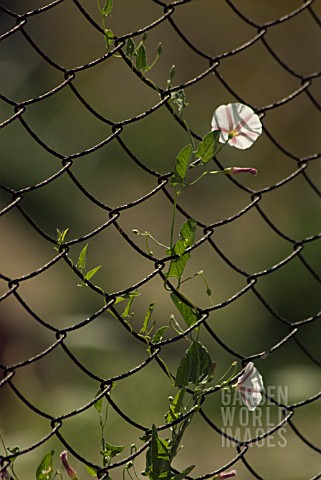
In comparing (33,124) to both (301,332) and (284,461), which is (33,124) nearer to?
(301,332)

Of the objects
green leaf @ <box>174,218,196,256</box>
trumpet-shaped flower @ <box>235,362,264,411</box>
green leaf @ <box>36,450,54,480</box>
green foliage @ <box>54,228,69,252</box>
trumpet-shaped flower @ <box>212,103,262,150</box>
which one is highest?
green foliage @ <box>54,228,69,252</box>

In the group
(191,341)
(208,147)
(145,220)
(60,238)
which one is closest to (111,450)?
(191,341)

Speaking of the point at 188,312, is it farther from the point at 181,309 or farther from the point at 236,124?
the point at 236,124

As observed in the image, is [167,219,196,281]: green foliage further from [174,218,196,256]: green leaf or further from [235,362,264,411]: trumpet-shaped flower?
[235,362,264,411]: trumpet-shaped flower

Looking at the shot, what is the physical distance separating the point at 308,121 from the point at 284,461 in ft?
6.77

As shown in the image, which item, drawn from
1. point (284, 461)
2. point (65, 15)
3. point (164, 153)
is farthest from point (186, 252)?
point (65, 15)

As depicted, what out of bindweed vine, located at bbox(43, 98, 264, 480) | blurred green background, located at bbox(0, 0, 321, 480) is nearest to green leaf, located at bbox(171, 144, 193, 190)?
bindweed vine, located at bbox(43, 98, 264, 480)

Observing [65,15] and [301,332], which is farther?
[65,15]

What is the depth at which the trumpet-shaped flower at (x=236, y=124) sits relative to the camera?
3.97 ft

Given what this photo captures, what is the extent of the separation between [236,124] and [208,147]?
0.07m

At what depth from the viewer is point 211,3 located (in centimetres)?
443

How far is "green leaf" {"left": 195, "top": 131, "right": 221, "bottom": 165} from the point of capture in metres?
1.18

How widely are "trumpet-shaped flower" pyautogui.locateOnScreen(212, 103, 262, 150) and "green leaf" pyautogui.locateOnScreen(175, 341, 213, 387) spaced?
0.91 ft

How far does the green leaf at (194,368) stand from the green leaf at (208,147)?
242mm
